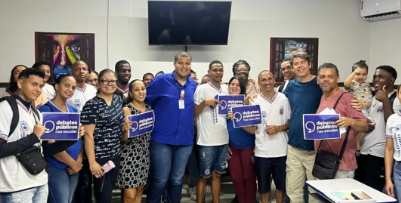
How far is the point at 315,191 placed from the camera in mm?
2379

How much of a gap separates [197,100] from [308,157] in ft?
4.00

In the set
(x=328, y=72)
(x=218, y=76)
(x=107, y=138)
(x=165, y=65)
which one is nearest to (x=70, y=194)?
(x=107, y=138)

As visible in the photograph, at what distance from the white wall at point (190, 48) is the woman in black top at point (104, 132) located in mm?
3481

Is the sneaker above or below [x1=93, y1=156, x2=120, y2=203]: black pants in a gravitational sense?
below

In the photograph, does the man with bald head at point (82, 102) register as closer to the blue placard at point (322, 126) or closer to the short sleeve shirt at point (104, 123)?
the short sleeve shirt at point (104, 123)

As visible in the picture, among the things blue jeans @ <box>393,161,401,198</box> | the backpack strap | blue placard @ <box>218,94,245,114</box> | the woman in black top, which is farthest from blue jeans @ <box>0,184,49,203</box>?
blue jeans @ <box>393,161,401,198</box>

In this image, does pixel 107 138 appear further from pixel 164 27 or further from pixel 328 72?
pixel 164 27

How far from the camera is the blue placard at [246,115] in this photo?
322 cm

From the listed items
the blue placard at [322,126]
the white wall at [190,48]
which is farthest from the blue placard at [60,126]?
the white wall at [190,48]

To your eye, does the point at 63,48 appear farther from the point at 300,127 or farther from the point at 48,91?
the point at 300,127

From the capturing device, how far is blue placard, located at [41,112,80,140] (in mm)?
2400

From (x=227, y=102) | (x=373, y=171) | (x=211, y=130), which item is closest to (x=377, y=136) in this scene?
(x=373, y=171)

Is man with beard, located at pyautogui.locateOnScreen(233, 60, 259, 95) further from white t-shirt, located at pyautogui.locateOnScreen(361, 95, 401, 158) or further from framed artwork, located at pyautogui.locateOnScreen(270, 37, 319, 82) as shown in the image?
framed artwork, located at pyautogui.locateOnScreen(270, 37, 319, 82)

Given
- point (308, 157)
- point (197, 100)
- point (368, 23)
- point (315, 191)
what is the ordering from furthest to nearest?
point (368, 23) → point (197, 100) → point (308, 157) → point (315, 191)
